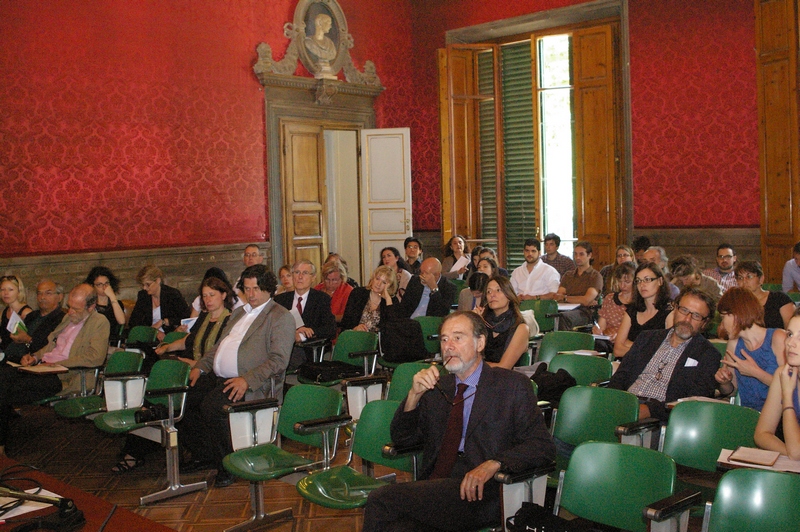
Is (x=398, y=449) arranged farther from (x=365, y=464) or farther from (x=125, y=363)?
(x=125, y=363)

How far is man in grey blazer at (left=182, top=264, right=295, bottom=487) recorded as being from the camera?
4.66 metres

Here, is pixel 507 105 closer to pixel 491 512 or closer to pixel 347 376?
pixel 347 376

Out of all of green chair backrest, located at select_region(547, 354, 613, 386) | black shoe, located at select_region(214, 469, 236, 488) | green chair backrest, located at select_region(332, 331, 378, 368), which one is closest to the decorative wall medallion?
green chair backrest, located at select_region(332, 331, 378, 368)

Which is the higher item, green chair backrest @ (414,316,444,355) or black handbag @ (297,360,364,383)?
green chair backrest @ (414,316,444,355)

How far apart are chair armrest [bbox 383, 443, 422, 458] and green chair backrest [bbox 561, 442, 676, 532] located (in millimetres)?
679

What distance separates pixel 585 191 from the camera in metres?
10.1

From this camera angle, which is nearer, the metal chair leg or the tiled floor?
the metal chair leg

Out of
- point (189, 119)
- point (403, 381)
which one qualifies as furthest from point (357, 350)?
point (189, 119)

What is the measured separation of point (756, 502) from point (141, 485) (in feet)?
11.8

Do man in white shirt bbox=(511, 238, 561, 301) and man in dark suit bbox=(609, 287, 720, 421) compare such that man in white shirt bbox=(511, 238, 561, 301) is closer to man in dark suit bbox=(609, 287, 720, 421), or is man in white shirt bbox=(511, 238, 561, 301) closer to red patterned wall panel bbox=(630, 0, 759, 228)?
red patterned wall panel bbox=(630, 0, 759, 228)

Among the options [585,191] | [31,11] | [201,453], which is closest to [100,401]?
[201,453]

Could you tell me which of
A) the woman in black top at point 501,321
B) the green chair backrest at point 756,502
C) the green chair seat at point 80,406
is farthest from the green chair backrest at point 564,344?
the green chair seat at point 80,406

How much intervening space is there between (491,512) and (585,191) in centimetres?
765

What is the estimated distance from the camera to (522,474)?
9.42ft
